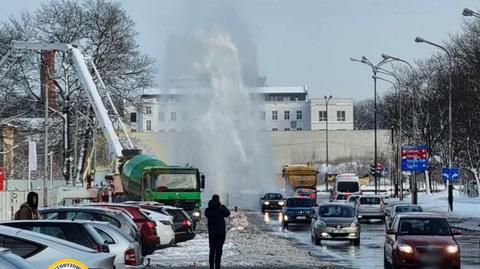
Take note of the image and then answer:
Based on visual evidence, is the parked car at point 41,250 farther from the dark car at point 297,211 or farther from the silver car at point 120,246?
the dark car at point 297,211

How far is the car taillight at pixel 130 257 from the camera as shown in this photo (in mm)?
16266

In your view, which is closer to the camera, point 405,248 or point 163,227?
point 405,248

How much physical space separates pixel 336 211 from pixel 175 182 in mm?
10384

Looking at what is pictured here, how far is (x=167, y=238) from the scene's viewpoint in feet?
93.4

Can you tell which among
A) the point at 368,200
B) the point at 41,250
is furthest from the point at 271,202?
the point at 41,250

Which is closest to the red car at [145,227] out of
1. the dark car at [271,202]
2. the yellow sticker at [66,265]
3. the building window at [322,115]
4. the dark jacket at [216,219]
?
the dark jacket at [216,219]

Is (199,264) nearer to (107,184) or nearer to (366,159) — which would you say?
(107,184)

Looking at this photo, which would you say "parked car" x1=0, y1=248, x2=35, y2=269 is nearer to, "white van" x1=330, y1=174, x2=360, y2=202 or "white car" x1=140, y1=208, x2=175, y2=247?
"white car" x1=140, y1=208, x2=175, y2=247

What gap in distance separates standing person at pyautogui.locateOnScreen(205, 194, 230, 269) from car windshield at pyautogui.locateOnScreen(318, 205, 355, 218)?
13867mm

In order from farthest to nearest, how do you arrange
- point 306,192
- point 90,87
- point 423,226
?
point 306,192 < point 90,87 < point 423,226

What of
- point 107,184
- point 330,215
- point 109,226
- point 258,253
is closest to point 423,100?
point 107,184

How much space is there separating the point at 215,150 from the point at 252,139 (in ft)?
20.4

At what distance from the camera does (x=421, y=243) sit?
22.0m

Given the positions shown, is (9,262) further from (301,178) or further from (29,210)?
(301,178)
